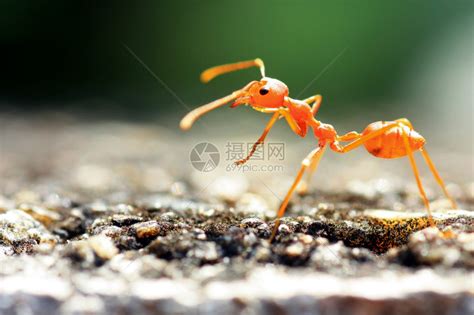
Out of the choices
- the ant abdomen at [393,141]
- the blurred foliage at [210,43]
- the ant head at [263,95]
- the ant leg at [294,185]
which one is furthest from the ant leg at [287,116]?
the blurred foliage at [210,43]

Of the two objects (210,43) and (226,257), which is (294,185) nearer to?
(226,257)

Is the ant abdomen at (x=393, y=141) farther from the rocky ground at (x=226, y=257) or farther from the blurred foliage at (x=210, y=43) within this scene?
the blurred foliage at (x=210, y=43)

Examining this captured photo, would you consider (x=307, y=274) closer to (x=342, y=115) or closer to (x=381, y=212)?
(x=381, y=212)

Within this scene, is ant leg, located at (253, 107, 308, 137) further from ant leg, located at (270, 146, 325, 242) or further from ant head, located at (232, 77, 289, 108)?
ant leg, located at (270, 146, 325, 242)

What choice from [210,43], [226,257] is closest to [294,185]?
[226,257]

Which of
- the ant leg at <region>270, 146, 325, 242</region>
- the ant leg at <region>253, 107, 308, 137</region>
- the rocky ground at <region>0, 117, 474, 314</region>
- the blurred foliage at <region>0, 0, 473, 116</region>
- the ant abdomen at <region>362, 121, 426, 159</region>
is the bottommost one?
the rocky ground at <region>0, 117, 474, 314</region>

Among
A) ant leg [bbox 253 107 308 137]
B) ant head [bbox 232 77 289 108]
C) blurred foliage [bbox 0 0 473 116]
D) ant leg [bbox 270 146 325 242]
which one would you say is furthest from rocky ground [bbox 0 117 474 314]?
blurred foliage [bbox 0 0 473 116]
